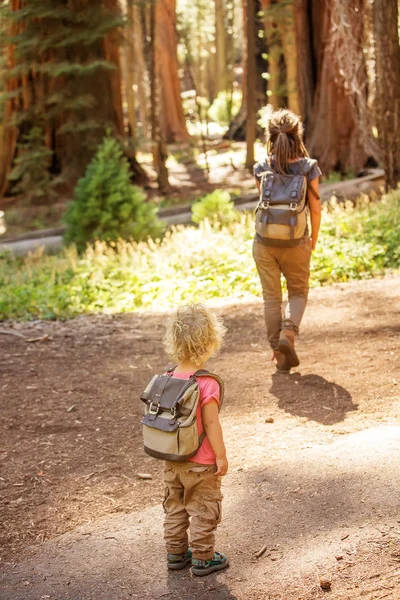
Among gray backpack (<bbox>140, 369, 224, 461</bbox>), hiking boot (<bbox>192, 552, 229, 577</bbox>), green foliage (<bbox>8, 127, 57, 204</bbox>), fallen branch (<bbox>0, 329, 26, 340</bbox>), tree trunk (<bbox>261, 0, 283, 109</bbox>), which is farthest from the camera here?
tree trunk (<bbox>261, 0, 283, 109</bbox>)

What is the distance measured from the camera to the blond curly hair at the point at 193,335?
344 centimetres

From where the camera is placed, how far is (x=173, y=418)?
337 cm

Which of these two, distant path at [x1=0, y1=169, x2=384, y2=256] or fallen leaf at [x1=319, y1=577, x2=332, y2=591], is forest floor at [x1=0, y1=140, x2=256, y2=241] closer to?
distant path at [x1=0, y1=169, x2=384, y2=256]

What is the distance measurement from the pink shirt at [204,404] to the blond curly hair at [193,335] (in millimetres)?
119

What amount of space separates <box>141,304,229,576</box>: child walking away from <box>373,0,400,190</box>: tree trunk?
9.68m

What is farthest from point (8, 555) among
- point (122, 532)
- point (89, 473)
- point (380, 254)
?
point (380, 254)

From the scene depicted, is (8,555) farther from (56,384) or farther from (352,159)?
(352,159)

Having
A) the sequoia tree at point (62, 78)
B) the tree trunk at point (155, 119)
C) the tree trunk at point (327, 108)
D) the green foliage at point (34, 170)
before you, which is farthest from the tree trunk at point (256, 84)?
the green foliage at point (34, 170)

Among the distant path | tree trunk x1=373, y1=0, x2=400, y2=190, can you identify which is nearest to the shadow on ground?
tree trunk x1=373, y1=0, x2=400, y2=190

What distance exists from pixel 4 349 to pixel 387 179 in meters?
7.41

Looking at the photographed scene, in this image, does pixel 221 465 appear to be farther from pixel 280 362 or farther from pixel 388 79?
pixel 388 79

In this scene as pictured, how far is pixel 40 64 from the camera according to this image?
18359 mm

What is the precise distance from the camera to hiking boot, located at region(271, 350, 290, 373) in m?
6.42

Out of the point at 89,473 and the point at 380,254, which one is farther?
the point at 380,254
